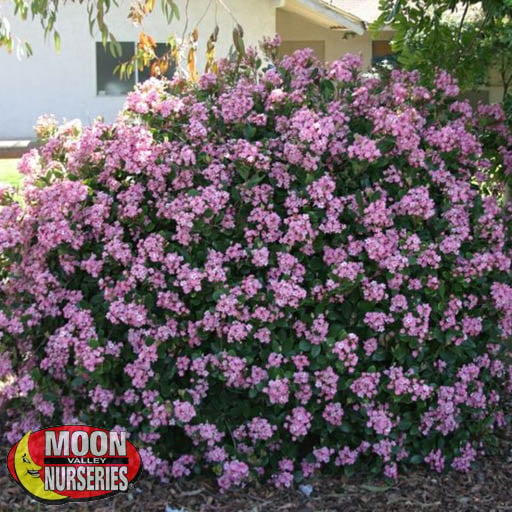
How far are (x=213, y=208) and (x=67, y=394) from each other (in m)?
1.02

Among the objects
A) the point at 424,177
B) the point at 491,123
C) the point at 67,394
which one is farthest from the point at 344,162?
the point at 67,394

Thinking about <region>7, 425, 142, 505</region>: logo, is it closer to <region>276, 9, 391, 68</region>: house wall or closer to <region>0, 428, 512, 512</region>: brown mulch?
<region>0, 428, 512, 512</region>: brown mulch

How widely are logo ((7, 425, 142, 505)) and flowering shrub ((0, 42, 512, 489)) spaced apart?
0.08 m

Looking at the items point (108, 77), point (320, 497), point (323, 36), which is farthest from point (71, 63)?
point (320, 497)

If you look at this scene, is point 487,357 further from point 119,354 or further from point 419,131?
point 119,354

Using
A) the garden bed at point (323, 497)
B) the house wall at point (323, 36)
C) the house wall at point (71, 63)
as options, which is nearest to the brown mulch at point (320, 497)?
the garden bed at point (323, 497)

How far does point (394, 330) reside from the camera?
11.3ft

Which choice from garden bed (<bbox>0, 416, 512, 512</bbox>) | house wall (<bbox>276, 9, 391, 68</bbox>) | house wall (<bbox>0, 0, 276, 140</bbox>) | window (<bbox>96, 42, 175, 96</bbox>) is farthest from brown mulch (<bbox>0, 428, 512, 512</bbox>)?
house wall (<bbox>276, 9, 391, 68</bbox>)

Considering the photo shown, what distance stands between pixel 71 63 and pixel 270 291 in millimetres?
16157

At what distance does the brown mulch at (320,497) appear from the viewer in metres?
3.45

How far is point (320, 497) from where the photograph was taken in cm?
352

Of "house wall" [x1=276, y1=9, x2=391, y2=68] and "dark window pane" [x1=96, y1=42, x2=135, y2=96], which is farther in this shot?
"house wall" [x1=276, y1=9, x2=391, y2=68]

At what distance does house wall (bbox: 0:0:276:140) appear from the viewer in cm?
1802

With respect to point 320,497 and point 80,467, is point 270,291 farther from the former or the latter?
point 80,467
